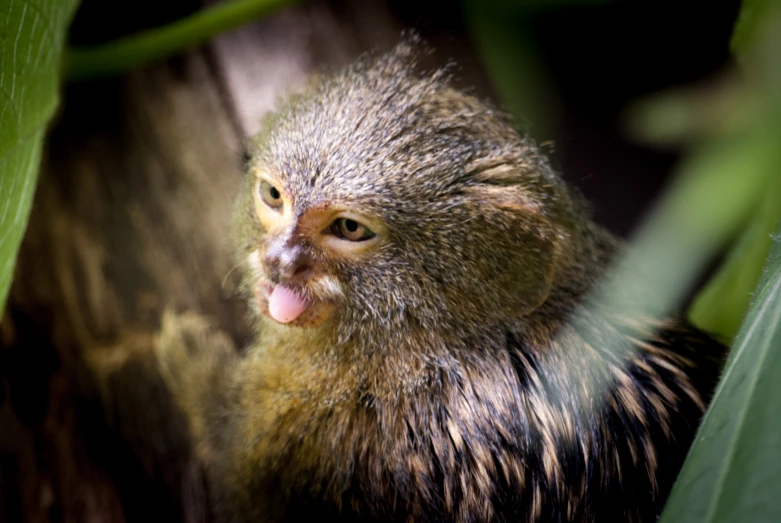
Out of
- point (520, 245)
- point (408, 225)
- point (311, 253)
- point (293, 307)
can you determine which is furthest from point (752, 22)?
point (293, 307)

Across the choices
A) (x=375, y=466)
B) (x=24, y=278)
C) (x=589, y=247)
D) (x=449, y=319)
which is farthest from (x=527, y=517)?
(x=24, y=278)

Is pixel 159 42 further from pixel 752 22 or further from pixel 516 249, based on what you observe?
pixel 752 22

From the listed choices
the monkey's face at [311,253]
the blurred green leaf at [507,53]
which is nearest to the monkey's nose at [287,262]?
the monkey's face at [311,253]

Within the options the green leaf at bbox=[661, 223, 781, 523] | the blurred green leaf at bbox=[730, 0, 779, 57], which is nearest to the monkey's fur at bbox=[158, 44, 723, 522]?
the green leaf at bbox=[661, 223, 781, 523]

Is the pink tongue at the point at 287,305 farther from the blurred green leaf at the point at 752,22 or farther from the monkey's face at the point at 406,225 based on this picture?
the blurred green leaf at the point at 752,22

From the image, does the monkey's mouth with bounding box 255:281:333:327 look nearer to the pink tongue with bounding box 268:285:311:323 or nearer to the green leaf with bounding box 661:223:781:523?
the pink tongue with bounding box 268:285:311:323

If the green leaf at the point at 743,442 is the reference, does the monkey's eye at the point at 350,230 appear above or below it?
above
